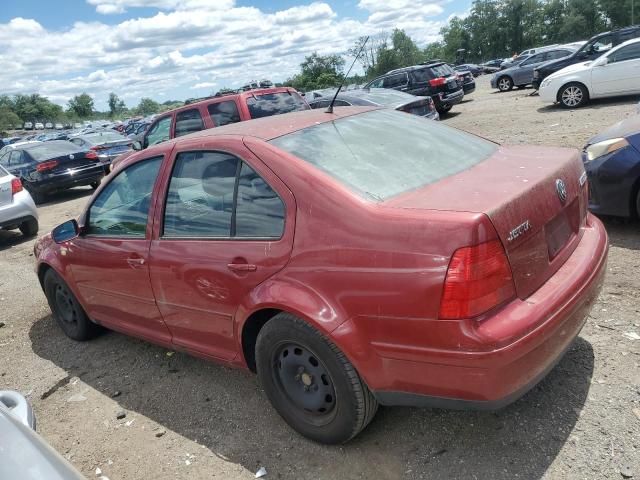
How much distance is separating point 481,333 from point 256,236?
123 centimetres

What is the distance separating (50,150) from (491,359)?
47.2 feet

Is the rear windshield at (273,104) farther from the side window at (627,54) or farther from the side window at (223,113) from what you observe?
the side window at (627,54)

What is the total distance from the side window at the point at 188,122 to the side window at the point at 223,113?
0.29 meters

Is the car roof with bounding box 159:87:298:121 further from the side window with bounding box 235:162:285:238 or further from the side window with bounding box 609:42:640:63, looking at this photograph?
the side window with bounding box 609:42:640:63

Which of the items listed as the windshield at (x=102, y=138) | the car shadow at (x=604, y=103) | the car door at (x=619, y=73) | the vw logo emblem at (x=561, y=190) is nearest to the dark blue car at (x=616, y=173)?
the vw logo emblem at (x=561, y=190)

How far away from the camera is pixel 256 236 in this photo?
9.04 feet

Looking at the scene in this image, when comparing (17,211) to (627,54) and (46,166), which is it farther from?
(627,54)

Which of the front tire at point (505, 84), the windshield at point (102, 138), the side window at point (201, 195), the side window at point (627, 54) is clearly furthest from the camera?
the front tire at point (505, 84)

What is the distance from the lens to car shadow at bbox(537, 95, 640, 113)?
1336cm

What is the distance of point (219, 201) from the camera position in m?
3.03

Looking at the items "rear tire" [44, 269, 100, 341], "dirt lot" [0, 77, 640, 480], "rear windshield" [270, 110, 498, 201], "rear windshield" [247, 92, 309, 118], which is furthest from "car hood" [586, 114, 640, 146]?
"rear windshield" [247, 92, 309, 118]

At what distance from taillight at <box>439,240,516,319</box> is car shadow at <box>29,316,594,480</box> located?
858 mm

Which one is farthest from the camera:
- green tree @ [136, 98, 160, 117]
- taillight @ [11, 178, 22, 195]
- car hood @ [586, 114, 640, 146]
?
green tree @ [136, 98, 160, 117]

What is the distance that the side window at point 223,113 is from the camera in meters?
8.74
